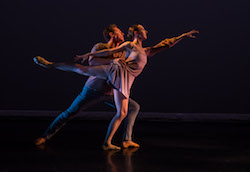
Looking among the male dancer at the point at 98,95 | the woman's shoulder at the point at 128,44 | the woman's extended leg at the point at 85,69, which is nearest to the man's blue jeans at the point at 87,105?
the male dancer at the point at 98,95

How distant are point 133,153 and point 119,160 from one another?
0.32 meters

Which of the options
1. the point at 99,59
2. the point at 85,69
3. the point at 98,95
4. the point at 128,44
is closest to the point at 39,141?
the point at 98,95

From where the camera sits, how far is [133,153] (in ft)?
9.17

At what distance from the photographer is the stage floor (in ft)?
7.54

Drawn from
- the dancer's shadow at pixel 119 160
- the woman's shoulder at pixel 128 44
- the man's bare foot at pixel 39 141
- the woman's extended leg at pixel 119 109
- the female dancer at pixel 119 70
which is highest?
the woman's shoulder at pixel 128 44

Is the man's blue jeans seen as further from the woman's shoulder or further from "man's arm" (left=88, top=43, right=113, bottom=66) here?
the woman's shoulder

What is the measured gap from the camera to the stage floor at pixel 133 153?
230 cm

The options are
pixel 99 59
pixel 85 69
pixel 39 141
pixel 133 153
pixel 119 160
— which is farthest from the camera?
pixel 39 141

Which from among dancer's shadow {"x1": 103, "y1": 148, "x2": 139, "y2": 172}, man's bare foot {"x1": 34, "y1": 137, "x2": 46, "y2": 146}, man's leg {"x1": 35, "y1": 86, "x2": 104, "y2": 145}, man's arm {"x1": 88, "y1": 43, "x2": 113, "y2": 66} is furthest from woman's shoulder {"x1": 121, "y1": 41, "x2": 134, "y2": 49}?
man's bare foot {"x1": 34, "y1": 137, "x2": 46, "y2": 146}

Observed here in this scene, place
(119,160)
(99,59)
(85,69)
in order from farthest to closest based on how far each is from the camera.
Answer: (99,59), (85,69), (119,160)

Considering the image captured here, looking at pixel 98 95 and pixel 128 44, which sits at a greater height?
pixel 128 44

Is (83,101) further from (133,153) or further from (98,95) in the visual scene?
(133,153)

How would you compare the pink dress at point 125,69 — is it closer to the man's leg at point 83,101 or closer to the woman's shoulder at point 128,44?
the woman's shoulder at point 128,44

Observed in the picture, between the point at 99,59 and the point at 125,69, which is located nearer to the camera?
the point at 125,69
